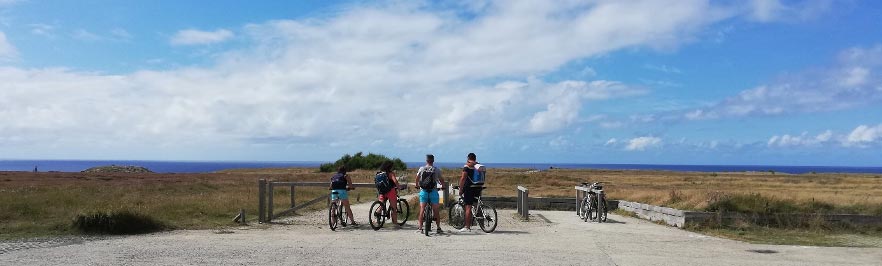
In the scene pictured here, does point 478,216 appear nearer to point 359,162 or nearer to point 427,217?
point 427,217

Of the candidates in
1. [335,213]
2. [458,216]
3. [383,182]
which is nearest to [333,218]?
[335,213]

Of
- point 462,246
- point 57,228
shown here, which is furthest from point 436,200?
point 57,228

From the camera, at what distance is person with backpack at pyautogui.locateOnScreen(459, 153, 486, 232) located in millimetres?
14039

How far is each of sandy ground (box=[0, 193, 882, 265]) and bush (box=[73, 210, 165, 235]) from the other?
764 millimetres

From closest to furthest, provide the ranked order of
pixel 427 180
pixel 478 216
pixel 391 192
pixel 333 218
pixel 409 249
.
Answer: pixel 409 249
pixel 427 180
pixel 478 216
pixel 333 218
pixel 391 192

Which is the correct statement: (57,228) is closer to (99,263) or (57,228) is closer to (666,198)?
(99,263)

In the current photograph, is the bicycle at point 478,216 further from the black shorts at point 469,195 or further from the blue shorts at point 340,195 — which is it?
the blue shorts at point 340,195

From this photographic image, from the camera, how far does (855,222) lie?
16.1 meters

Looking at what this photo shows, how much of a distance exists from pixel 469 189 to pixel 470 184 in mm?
108

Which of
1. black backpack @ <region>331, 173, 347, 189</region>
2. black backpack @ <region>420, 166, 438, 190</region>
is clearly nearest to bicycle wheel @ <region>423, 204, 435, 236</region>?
black backpack @ <region>420, 166, 438, 190</region>

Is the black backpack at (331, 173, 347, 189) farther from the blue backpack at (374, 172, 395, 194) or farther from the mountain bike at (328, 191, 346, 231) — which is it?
the blue backpack at (374, 172, 395, 194)

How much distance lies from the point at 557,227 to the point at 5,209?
43.7 ft

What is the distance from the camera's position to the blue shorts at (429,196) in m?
13.5

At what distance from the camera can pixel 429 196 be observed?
532 inches
